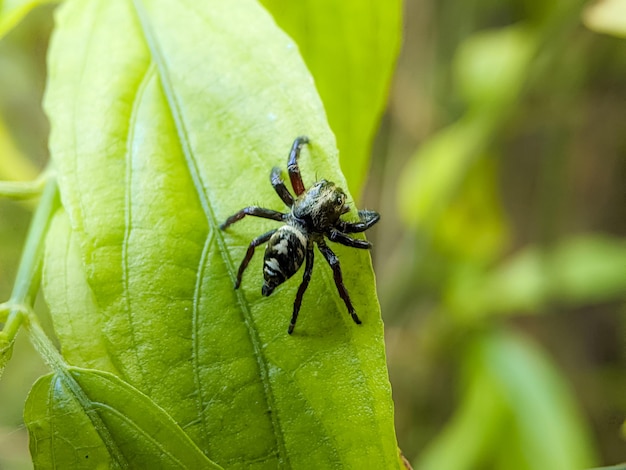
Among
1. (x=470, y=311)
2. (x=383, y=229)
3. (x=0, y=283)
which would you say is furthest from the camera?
(x=383, y=229)

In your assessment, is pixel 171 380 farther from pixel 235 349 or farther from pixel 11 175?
pixel 11 175

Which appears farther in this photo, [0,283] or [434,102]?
[434,102]

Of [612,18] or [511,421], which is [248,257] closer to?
[612,18]

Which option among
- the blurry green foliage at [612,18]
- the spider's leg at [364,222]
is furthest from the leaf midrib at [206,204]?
the blurry green foliage at [612,18]

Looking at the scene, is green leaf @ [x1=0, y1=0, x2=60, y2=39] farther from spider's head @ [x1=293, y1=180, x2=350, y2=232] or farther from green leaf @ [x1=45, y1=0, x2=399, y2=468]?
spider's head @ [x1=293, y1=180, x2=350, y2=232]

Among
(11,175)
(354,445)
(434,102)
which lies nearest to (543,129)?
(434,102)

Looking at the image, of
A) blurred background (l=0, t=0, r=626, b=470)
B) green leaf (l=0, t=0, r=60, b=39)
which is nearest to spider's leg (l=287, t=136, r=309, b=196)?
green leaf (l=0, t=0, r=60, b=39)
